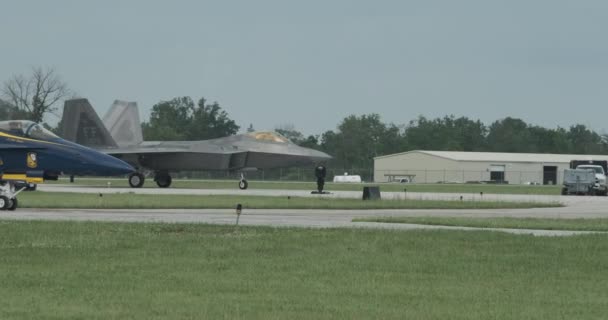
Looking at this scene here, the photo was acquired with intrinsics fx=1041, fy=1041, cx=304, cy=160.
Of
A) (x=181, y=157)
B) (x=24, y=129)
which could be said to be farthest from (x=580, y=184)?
(x=24, y=129)

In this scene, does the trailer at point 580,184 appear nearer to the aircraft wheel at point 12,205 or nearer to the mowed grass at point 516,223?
the mowed grass at point 516,223

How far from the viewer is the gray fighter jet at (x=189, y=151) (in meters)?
55.8

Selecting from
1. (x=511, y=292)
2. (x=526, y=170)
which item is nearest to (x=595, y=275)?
(x=511, y=292)

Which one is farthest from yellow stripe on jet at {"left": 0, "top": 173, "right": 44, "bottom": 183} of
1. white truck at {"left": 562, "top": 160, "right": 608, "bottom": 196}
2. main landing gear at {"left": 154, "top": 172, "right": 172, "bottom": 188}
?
white truck at {"left": 562, "top": 160, "right": 608, "bottom": 196}

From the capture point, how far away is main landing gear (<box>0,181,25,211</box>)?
25859 millimetres

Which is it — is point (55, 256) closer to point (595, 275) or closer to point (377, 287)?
point (377, 287)

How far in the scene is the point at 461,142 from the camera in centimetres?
16625

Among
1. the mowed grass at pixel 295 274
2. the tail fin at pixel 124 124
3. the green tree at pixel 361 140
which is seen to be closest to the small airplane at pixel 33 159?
the mowed grass at pixel 295 274

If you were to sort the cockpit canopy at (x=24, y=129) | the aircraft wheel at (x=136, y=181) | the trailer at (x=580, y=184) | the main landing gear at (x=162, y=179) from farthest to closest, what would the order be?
1. the main landing gear at (x=162, y=179)
2. the trailer at (x=580, y=184)
3. the aircraft wheel at (x=136, y=181)
4. the cockpit canopy at (x=24, y=129)

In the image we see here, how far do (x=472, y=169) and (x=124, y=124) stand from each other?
2152 inches

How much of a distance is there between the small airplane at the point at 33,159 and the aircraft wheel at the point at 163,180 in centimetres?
3114

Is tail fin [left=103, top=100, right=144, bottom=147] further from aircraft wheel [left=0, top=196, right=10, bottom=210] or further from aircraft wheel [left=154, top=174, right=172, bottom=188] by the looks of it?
aircraft wheel [left=0, top=196, right=10, bottom=210]

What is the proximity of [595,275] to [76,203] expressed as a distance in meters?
22.3

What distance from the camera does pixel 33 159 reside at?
26.0 m
